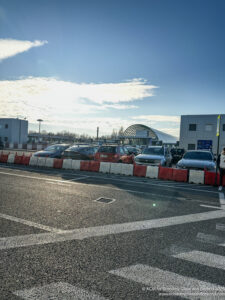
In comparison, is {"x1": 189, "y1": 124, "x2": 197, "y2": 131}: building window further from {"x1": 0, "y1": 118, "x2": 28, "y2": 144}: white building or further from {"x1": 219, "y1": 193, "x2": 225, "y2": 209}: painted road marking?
{"x1": 0, "y1": 118, "x2": 28, "y2": 144}: white building

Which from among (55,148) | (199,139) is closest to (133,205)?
(55,148)

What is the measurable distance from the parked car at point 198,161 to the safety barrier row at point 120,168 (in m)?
0.57

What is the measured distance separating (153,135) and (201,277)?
87785mm

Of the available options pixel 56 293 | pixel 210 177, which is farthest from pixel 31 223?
pixel 210 177

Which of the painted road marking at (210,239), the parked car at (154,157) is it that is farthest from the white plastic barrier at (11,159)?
the painted road marking at (210,239)

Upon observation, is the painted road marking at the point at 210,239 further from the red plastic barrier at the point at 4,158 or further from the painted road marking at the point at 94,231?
the red plastic barrier at the point at 4,158

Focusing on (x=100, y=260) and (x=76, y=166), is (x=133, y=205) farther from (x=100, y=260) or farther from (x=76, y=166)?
→ (x=76, y=166)

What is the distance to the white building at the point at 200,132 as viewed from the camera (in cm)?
3778

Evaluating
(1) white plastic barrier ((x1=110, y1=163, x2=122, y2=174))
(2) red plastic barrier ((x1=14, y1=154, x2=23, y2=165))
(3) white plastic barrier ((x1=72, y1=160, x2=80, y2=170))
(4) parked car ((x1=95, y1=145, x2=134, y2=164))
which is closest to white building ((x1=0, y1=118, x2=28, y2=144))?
(2) red plastic barrier ((x1=14, y1=154, x2=23, y2=165))

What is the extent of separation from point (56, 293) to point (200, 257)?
6.92 feet

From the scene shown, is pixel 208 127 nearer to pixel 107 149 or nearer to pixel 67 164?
pixel 107 149

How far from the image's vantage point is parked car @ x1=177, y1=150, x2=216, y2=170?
12091mm

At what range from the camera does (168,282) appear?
280 centimetres

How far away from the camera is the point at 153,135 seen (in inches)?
3516
